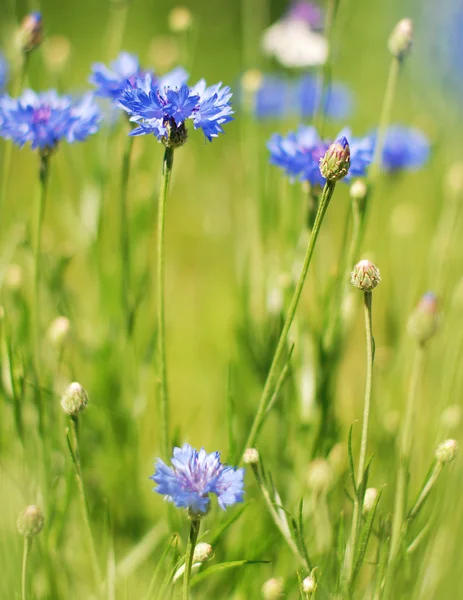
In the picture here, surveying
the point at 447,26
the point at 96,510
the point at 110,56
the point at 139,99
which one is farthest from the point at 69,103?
the point at 447,26

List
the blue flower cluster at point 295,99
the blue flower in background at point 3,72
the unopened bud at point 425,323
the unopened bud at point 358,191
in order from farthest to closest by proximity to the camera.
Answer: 1. the blue flower cluster at point 295,99
2. the blue flower in background at point 3,72
3. the unopened bud at point 358,191
4. the unopened bud at point 425,323

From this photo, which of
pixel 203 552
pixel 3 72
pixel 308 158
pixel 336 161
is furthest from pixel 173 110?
pixel 3 72

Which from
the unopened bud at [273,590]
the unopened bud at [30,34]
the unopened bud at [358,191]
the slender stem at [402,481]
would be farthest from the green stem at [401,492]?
the unopened bud at [30,34]

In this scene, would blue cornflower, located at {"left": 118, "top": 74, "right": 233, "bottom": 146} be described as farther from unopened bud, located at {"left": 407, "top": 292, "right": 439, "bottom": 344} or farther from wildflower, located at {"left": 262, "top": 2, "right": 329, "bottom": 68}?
wildflower, located at {"left": 262, "top": 2, "right": 329, "bottom": 68}

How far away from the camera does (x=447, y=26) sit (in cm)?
138

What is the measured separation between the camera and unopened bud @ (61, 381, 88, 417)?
60 cm

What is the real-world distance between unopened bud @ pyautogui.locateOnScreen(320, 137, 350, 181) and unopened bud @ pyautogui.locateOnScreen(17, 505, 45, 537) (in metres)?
0.35

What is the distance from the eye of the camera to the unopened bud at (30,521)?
599 mm

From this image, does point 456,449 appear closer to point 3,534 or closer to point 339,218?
point 3,534

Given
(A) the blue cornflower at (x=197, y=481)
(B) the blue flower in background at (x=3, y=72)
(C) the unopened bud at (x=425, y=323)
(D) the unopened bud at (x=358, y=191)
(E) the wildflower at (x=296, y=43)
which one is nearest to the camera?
(A) the blue cornflower at (x=197, y=481)

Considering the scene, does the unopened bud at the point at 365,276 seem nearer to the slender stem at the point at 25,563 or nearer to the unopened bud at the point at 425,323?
the unopened bud at the point at 425,323

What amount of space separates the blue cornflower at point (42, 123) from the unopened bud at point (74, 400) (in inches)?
10.3

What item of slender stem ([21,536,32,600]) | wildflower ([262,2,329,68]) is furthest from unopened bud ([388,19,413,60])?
slender stem ([21,536,32,600])

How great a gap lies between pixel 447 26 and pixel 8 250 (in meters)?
0.90
